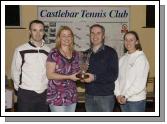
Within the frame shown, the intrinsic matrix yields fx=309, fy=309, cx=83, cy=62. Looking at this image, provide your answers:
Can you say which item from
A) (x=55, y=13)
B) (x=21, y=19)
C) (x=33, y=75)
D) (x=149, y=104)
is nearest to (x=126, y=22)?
(x=55, y=13)

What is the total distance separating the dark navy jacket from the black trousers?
0.42 meters

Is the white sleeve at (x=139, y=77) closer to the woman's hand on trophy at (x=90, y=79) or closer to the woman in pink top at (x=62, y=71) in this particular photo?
the woman's hand on trophy at (x=90, y=79)

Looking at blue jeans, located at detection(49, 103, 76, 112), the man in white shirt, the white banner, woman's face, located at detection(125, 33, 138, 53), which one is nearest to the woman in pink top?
blue jeans, located at detection(49, 103, 76, 112)

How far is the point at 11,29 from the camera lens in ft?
14.5

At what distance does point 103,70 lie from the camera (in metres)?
2.61

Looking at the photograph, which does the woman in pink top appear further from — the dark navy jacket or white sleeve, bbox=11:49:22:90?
white sleeve, bbox=11:49:22:90

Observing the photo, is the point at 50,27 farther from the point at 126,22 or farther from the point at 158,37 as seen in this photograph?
the point at 158,37

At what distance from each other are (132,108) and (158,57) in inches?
21.5

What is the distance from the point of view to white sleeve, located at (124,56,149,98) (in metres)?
2.59

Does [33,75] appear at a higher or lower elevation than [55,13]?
lower

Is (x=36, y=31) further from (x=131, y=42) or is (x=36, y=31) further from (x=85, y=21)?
(x=85, y=21)

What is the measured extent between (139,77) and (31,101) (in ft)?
3.11

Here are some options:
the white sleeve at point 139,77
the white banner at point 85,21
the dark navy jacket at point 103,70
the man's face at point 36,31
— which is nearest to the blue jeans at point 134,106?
the white sleeve at point 139,77

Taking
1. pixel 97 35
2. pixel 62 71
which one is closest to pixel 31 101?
pixel 62 71
